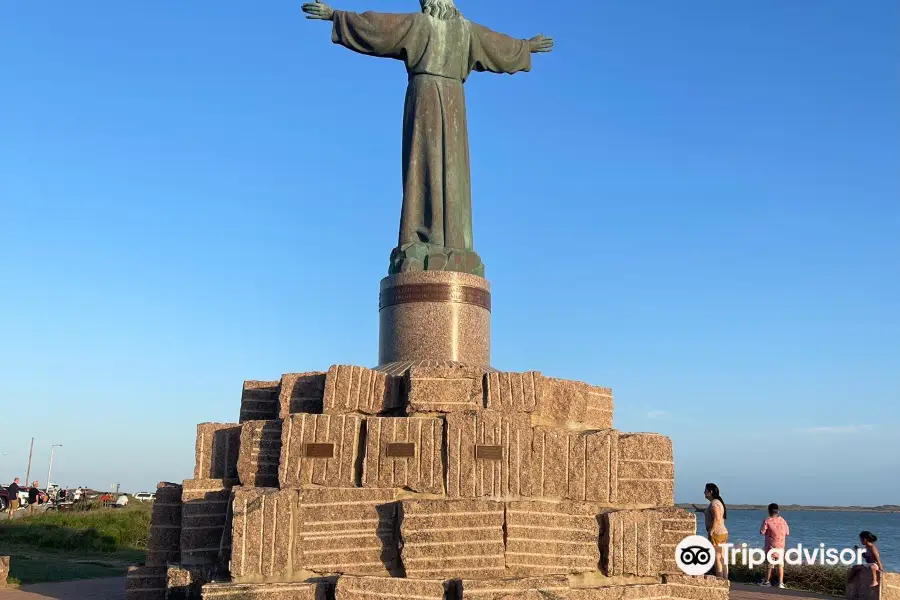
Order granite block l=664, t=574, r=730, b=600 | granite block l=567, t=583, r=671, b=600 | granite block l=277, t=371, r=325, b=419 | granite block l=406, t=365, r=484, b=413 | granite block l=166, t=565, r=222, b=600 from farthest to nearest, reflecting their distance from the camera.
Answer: granite block l=277, t=371, r=325, b=419
granite block l=406, t=365, r=484, b=413
granite block l=166, t=565, r=222, b=600
granite block l=664, t=574, r=730, b=600
granite block l=567, t=583, r=671, b=600

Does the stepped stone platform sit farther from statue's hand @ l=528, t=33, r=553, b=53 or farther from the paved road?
statue's hand @ l=528, t=33, r=553, b=53

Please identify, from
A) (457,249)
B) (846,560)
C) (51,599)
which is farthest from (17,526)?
(846,560)

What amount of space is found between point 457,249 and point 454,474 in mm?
3909

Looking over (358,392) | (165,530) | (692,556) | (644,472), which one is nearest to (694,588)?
(692,556)

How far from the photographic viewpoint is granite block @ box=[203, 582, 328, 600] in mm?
6434

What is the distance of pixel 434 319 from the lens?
9.80 m

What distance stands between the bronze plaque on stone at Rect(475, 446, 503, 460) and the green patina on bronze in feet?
11.9

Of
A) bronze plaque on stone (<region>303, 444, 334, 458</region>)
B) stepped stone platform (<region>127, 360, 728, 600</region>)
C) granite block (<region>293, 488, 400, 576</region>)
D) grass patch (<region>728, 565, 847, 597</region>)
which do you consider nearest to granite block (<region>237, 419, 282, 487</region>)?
stepped stone platform (<region>127, 360, 728, 600</region>)

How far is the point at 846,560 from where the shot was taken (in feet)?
32.1

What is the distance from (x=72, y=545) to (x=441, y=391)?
11.4 metres

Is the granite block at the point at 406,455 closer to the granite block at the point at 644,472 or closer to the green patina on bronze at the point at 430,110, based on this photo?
the granite block at the point at 644,472

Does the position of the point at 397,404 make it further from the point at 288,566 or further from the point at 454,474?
the point at 288,566

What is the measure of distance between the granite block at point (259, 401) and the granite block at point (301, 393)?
2.40 ft

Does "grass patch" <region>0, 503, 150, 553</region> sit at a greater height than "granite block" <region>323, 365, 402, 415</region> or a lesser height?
lesser
